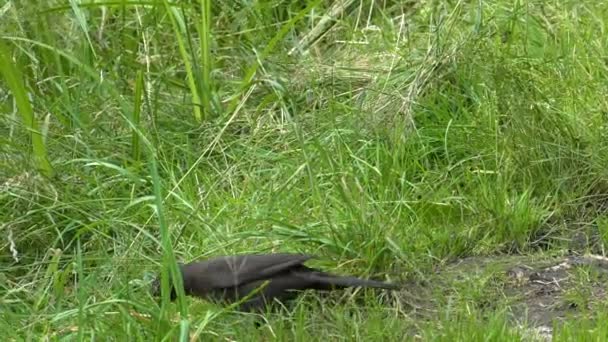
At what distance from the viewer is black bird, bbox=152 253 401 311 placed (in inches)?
143

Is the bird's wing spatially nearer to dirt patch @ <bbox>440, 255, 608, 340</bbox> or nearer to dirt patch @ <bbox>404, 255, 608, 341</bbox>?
dirt patch @ <bbox>404, 255, 608, 341</bbox>

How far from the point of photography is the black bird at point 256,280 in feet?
11.9

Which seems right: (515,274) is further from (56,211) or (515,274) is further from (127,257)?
(56,211)

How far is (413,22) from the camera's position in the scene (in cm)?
563

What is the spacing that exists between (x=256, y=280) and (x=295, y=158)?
1080 mm

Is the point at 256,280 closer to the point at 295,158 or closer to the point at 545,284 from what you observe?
the point at 545,284

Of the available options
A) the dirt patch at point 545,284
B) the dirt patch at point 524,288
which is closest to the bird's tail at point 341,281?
the dirt patch at point 524,288

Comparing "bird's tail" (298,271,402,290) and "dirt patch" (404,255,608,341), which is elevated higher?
"bird's tail" (298,271,402,290)

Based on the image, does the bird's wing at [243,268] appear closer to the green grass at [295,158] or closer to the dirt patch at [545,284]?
the green grass at [295,158]

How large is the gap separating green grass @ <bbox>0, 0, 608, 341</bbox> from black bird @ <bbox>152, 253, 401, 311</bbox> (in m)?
0.06

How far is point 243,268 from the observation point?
143 inches

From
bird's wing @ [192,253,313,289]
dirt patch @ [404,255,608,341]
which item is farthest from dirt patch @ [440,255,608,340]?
bird's wing @ [192,253,313,289]

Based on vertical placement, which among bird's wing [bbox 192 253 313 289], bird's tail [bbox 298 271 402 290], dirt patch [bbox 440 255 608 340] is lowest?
dirt patch [bbox 440 255 608 340]

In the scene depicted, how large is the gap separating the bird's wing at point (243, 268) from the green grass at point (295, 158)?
0.09 m
